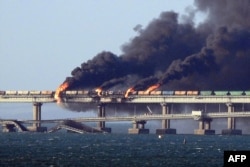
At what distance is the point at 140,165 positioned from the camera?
16862 cm

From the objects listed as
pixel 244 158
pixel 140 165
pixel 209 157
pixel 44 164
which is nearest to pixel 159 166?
pixel 140 165

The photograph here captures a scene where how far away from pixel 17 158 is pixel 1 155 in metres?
9.85

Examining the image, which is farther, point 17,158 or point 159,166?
point 17,158

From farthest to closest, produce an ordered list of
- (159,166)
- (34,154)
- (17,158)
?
(34,154) < (17,158) < (159,166)

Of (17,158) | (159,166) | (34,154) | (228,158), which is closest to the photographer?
(228,158)

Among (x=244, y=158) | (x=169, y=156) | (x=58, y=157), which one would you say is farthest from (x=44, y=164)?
(x=244, y=158)

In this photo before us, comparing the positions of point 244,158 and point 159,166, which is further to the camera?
point 159,166

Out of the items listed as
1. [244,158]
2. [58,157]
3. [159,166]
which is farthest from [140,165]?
[244,158]

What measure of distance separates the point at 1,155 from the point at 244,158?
268ft

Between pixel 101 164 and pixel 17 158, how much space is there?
17.3 metres

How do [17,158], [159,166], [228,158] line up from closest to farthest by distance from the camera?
[228,158]
[159,166]
[17,158]

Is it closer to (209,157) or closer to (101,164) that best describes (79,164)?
(101,164)

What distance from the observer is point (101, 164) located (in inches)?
6752

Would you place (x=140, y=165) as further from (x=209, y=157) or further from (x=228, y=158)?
(x=228, y=158)
